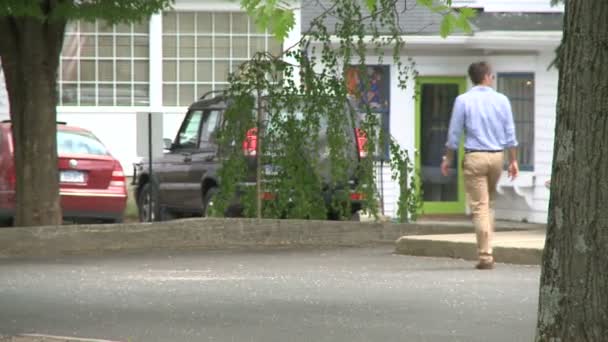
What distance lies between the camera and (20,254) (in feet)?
50.0

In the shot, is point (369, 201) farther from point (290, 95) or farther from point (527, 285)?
point (527, 285)

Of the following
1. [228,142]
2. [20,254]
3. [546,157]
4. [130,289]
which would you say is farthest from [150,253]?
[546,157]

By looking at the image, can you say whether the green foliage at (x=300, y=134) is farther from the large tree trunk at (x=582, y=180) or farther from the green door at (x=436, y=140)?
the large tree trunk at (x=582, y=180)

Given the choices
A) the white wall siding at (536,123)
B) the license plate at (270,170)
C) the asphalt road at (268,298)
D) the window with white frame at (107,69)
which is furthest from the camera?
the window with white frame at (107,69)

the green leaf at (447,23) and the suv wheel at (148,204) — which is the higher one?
the green leaf at (447,23)

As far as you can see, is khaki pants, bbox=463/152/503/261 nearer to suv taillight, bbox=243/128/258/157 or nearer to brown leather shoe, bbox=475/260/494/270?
brown leather shoe, bbox=475/260/494/270

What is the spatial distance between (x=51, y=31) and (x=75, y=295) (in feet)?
21.5

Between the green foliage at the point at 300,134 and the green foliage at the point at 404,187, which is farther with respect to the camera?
the green foliage at the point at 404,187

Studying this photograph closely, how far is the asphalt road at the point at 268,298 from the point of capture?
30.5ft

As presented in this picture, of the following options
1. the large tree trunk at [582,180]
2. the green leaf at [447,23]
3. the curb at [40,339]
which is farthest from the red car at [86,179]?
the large tree trunk at [582,180]

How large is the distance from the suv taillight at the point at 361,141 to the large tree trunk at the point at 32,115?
3521 millimetres

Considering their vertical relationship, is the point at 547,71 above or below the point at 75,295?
above

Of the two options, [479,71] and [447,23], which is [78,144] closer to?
[479,71]

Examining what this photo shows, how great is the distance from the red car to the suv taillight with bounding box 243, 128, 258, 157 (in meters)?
3.73
